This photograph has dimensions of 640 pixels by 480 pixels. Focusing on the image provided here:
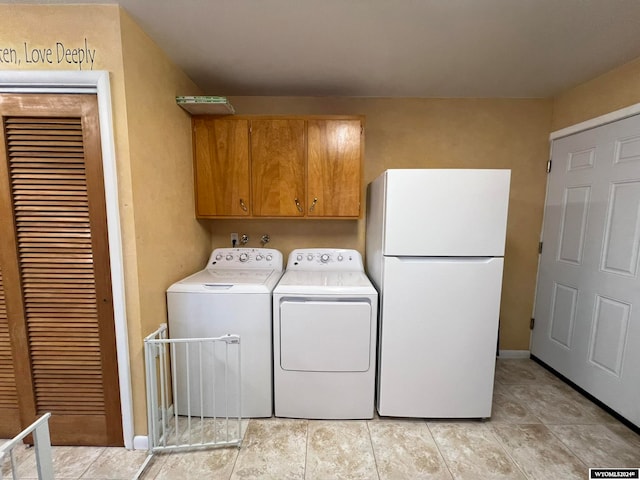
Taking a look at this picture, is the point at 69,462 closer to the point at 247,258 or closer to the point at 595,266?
the point at 247,258

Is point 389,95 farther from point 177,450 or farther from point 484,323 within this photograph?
point 177,450

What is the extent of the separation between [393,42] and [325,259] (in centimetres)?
158

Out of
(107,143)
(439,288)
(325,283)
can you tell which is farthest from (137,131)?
(439,288)

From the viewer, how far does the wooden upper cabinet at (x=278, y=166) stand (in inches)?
81.4

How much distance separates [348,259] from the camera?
7.61 ft

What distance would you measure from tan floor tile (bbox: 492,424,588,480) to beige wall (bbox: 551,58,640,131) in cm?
221

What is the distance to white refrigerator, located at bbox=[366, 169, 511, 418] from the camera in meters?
1.59

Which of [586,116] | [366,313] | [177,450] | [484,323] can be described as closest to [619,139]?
[586,116]

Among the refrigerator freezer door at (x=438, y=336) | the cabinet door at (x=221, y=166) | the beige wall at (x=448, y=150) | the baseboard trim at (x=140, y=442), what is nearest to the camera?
the baseboard trim at (x=140, y=442)

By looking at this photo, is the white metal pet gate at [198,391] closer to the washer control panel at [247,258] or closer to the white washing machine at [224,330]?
A: the white washing machine at [224,330]

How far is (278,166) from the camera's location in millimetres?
2105

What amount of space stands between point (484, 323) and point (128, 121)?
2322mm

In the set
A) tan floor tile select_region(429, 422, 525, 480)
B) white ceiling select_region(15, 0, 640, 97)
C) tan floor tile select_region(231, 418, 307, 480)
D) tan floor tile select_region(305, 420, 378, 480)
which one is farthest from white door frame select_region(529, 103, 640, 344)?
tan floor tile select_region(231, 418, 307, 480)

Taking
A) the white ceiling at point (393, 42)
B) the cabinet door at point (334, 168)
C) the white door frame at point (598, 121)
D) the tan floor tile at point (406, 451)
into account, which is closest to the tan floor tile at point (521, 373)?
the tan floor tile at point (406, 451)
